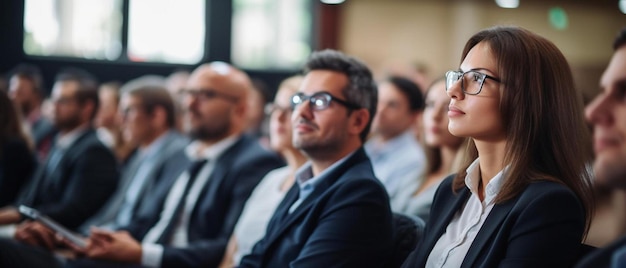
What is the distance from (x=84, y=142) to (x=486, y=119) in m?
2.95

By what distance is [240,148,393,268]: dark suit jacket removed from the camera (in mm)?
1942

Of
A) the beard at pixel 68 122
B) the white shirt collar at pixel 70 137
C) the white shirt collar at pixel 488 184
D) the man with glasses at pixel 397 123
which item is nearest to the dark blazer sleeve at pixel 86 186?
the white shirt collar at pixel 70 137

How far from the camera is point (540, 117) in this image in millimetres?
1539

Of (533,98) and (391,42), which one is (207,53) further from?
(533,98)

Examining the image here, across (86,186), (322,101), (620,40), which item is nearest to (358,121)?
(322,101)

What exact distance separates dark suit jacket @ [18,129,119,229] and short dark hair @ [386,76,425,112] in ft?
5.51

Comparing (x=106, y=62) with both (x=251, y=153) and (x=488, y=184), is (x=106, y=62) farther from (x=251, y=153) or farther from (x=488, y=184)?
(x=488, y=184)

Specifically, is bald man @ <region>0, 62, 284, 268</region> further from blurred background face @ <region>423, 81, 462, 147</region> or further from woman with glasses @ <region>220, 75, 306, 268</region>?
blurred background face @ <region>423, 81, 462, 147</region>

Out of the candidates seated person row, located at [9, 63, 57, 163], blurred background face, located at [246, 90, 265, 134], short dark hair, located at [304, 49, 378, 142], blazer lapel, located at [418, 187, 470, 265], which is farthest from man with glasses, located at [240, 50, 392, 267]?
seated person row, located at [9, 63, 57, 163]

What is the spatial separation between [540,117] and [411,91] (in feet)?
7.19

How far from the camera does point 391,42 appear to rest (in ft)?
31.6

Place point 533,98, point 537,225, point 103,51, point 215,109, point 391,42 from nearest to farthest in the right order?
point 537,225
point 533,98
point 215,109
point 103,51
point 391,42

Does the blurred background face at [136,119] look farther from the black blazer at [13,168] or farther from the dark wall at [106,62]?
the dark wall at [106,62]

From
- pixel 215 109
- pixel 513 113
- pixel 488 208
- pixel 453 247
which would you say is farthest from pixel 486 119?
pixel 215 109
